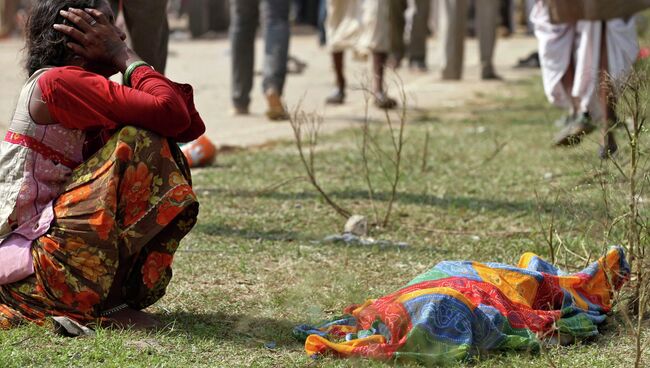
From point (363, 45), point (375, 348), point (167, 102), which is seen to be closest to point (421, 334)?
point (375, 348)

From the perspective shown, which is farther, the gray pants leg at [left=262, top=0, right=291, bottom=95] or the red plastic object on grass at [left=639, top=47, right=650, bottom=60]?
the gray pants leg at [left=262, top=0, right=291, bottom=95]

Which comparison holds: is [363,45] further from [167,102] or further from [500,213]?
[167,102]

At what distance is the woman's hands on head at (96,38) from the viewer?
3367mm

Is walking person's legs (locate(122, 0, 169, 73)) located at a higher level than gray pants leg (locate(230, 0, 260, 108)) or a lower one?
higher

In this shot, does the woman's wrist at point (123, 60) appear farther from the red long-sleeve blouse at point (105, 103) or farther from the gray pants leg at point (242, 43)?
the gray pants leg at point (242, 43)

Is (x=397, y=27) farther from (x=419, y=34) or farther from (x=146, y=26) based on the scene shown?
(x=146, y=26)

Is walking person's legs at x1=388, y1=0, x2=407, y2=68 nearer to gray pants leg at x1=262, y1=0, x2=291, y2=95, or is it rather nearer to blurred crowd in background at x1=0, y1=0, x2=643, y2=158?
blurred crowd in background at x1=0, y1=0, x2=643, y2=158

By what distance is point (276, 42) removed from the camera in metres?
8.49

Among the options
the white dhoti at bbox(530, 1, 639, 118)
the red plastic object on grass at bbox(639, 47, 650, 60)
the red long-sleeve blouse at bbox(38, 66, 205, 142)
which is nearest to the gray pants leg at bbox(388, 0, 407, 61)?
the red plastic object on grass at bbox(639, 47, 650, 60)

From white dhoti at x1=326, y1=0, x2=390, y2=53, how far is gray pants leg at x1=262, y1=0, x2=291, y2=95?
2.56 feet

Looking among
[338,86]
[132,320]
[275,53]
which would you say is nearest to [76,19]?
[132,320]

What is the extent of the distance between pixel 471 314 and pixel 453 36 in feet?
27.1

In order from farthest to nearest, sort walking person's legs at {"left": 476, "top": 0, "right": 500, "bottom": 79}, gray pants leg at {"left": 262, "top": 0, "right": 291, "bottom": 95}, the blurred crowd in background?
walking person's legs at {"left": 476, "top": 0, "right": 500, "bottom": 79} < gray pants leg at {"left": 262, "top": 0, "right": 291, "bottom": 95} < the blurred crowd in background

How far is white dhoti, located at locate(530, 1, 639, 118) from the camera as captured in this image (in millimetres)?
6246
